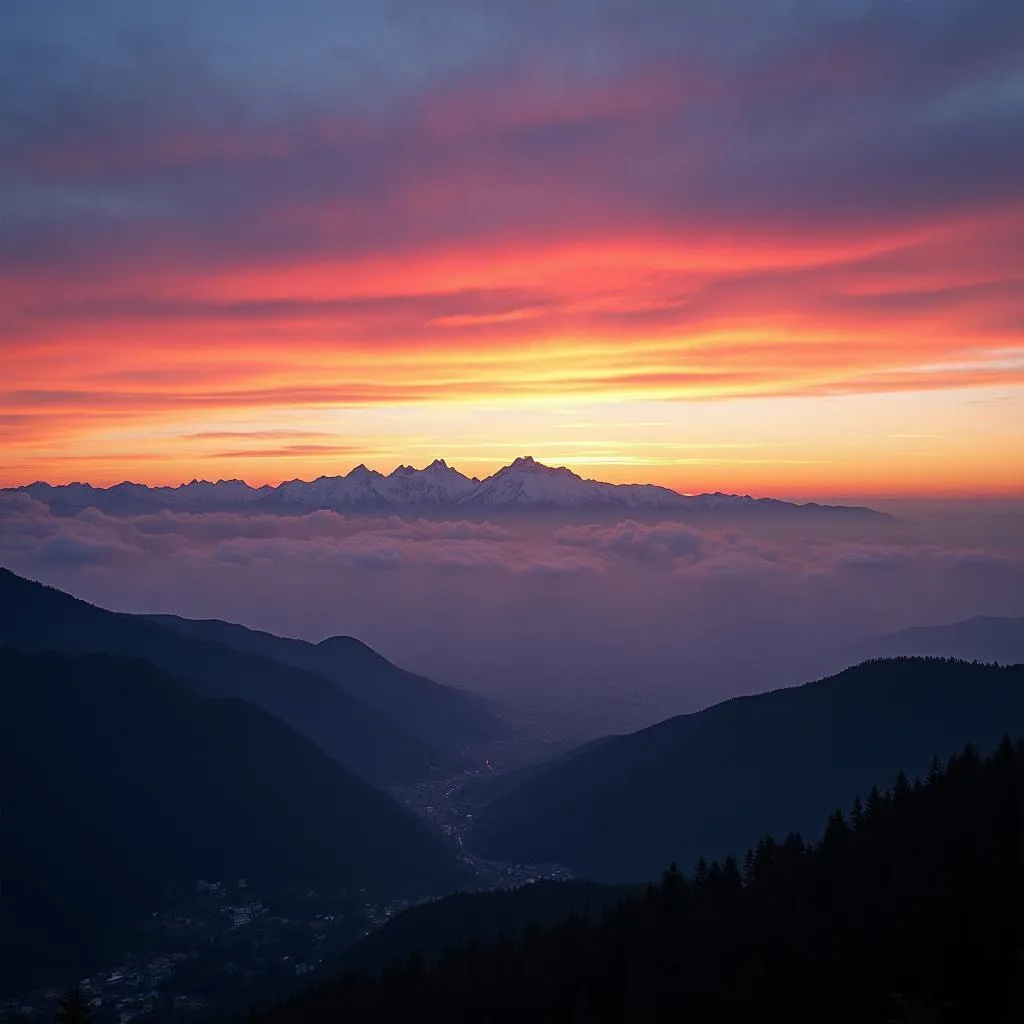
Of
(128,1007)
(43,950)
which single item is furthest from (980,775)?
(43,950)

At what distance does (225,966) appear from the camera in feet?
559

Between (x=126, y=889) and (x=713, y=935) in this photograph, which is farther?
(x=126, y=889)

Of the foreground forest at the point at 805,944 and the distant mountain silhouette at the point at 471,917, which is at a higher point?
the foreground forest at the point at 805,944

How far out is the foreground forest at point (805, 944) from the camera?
5791 centimetres

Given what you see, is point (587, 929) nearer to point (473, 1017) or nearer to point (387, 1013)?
point (473, 1017)

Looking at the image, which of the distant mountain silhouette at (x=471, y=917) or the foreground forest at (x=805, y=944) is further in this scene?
the distant mountain silhouette at (x=471, y=917)

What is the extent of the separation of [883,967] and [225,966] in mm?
147233

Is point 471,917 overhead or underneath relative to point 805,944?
underneath

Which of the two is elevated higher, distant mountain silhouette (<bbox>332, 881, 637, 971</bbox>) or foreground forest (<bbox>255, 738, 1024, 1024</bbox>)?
foreground forest (<bbox>255, 738, 1024, 1024</bbox>)

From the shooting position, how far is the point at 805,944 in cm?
7144

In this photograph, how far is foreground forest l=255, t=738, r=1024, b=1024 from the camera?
190 ft

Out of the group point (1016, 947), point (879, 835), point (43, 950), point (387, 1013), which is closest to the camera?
point (1016, 947)

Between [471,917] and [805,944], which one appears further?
[471,917]

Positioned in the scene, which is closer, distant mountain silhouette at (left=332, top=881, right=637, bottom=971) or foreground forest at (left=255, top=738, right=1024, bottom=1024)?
foreground forest at (left=255, top=738, right=1024, bottom=1024)
